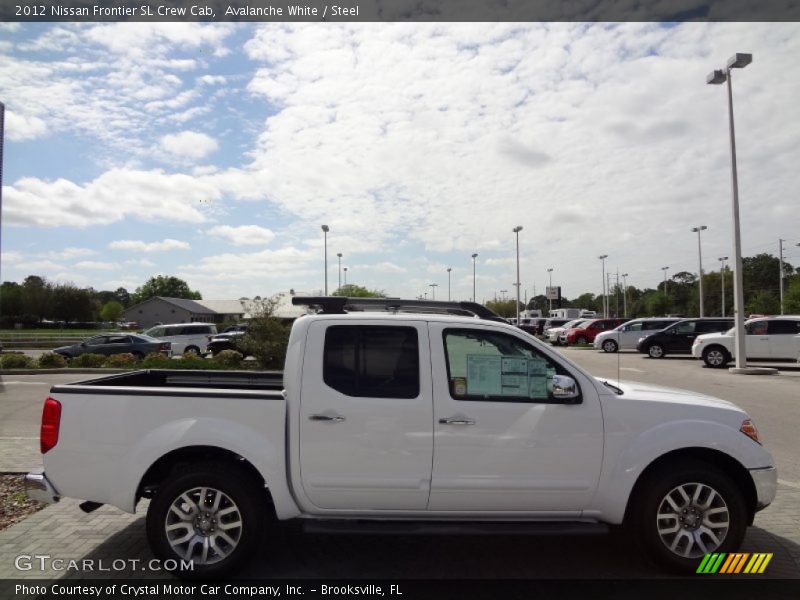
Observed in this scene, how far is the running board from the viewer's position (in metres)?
4.01

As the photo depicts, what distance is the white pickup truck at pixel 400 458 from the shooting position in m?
4.08

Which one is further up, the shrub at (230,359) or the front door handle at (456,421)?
the front door handle at (456,421)

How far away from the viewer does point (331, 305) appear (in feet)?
15.5

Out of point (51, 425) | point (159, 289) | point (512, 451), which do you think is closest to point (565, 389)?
point (512, 451)

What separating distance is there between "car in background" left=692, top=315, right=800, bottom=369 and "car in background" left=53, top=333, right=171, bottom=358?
20.9m

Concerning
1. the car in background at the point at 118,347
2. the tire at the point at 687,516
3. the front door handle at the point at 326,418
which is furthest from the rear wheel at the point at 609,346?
the front door handle at the point at 326,418

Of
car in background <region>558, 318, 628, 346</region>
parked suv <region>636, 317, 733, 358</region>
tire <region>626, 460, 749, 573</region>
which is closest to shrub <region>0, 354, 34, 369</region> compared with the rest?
tire <region>626, 460, 749, 573</region>

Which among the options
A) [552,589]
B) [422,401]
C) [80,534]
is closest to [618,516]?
[552,589]

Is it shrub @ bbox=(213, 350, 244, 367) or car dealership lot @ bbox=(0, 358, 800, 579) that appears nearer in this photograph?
car dealership lot @ bbox=(0, 358, 800, 579)

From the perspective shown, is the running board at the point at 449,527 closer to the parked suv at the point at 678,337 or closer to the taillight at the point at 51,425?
the taillight at the point at 51,425

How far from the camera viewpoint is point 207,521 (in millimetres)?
4078

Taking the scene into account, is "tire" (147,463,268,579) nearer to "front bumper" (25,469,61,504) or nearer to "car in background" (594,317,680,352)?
"front bumper" (25,469,61,504)

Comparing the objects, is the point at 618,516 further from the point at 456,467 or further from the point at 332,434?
the point at 332,434

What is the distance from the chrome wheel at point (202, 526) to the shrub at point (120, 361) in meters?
19.1
